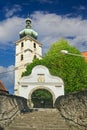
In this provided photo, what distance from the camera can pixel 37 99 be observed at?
1273 inches

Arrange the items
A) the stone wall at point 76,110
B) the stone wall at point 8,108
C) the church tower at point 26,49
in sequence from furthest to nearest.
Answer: the church tower at point 26,49, the stone wall at point 8,108, the stone wall at point 76,110

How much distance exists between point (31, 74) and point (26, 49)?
27.2 meters

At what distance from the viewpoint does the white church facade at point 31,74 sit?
28.9m

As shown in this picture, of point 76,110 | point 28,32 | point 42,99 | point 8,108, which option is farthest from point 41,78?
point 28,32

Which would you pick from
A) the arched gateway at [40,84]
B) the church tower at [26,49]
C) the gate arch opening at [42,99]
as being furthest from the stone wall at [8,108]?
the church tower at [26,49]

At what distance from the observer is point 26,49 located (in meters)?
56.6

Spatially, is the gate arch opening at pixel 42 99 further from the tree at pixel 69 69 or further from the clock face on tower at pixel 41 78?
the clock face on tower at pixel 41 78

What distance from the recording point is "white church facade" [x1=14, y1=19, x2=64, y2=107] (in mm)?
28906

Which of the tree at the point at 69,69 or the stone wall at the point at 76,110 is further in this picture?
the tree at the point at 69,69

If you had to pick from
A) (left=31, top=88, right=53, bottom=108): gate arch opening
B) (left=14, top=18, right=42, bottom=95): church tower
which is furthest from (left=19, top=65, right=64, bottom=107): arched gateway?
(left=14, top=18, right=42, bottom=95): church tower

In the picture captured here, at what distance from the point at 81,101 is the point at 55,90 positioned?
48.4 feet

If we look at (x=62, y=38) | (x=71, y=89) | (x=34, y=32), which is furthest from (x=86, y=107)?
(x=34, y=32)

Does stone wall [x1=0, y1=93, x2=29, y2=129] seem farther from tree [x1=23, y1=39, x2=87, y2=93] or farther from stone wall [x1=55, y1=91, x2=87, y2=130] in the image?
tree [x1=23, y1=39, x2=87, y2=93]

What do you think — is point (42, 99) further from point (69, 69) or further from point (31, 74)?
point (69, 69)
